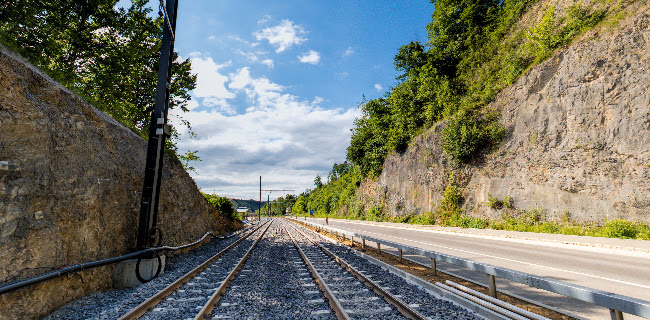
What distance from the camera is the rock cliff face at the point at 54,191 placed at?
5.02 meters

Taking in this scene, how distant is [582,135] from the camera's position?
17.7m

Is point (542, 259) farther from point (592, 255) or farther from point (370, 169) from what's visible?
point (370, 169)

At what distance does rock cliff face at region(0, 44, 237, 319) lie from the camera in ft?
16.5

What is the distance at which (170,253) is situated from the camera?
1122 cm

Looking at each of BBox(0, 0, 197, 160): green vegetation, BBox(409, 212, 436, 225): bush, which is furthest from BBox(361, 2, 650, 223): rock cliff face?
BBox(0, 0, 197, 160): green vegetation

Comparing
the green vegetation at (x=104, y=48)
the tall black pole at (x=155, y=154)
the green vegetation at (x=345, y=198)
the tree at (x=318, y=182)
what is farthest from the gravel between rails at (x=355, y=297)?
the tree at (x=318, y=182)

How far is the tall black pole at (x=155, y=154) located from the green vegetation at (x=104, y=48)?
158 inches

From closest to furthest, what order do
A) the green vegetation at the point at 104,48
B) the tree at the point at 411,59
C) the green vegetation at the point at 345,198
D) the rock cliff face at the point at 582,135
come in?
the green vegetation at the point at 104,48 < the rock cliff face at the point at 582,135 < the tree at the point at 411,59 < the green vegetation at the point at 345,198

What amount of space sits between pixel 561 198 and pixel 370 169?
29.9 m

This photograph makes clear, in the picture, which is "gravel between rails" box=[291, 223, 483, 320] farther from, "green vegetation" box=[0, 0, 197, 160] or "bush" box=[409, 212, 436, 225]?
"bush" box=[409, 212, 436, 225]

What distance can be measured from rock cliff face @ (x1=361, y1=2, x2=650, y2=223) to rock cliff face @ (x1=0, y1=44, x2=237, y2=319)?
22595mm

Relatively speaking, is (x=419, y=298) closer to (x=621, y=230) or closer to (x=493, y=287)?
(x=493, y=287)

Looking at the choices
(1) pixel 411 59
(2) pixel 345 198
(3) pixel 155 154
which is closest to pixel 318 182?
(2) pixel 345 198

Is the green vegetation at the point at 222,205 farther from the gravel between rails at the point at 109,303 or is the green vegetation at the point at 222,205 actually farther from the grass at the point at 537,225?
the grass at the point at 537,225
